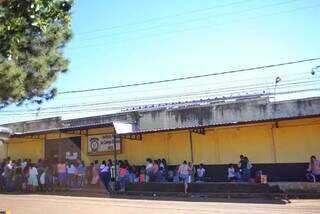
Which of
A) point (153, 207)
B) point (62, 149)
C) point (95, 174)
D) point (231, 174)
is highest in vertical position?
point (62, 149)

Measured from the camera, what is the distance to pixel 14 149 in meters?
31.7

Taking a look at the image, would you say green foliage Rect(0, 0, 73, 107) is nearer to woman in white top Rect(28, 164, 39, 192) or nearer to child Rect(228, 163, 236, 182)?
child Rect(228, 163, 236, 182)

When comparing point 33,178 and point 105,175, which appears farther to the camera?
point 33,178

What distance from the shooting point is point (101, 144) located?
89.0ft

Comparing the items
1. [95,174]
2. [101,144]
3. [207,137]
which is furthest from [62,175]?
[207,137]

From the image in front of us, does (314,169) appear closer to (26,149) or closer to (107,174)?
(107,174)

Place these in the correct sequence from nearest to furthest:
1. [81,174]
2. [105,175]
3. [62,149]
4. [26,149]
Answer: [105,175]
[81,174]
[62,149]
[26,149]

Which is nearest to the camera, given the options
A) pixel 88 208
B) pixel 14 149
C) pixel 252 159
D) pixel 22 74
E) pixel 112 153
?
pixel 22 74

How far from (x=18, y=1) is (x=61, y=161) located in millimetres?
20307

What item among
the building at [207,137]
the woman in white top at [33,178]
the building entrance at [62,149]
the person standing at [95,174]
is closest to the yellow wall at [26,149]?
the building at [207,137]

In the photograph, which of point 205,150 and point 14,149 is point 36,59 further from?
point 14,149

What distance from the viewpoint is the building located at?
2167 centimetres

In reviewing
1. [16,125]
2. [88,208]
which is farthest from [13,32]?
[16,125]

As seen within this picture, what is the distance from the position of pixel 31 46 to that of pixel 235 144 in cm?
1344
